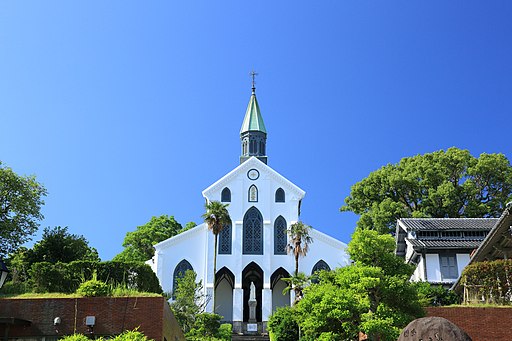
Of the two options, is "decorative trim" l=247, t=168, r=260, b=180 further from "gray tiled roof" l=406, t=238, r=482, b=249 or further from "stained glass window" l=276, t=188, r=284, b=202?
"gray tiled roof" l=406, t=238, r=482, b=249

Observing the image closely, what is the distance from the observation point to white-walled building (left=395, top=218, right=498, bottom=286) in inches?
1337

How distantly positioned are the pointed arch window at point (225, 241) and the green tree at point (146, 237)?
10.5 metres

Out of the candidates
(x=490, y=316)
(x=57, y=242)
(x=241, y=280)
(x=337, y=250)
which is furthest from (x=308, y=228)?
(x=490, y=316)

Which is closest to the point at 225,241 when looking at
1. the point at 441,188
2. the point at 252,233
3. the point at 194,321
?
the point at 252,233

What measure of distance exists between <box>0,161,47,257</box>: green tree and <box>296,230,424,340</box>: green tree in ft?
81.4

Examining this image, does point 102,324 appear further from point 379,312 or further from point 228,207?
point 228,207

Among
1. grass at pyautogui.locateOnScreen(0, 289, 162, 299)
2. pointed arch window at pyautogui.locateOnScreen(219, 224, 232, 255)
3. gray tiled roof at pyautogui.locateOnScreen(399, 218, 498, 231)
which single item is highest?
pointed arch window at pyautogui.locateOnScreen(219, 224, 232, 255)

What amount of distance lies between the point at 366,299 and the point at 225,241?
34754 millimetres

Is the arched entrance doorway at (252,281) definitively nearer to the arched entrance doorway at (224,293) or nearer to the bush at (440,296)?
the arched entrance doorway at (224,293)

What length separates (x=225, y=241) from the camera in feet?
177

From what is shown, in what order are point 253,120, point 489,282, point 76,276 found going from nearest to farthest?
point 76,276 → point 489,282 → point 253,120

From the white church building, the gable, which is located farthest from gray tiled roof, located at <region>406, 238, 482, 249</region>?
the gable

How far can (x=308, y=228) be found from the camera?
51844 millimetres

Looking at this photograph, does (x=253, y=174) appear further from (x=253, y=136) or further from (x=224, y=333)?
(x=224, y=333)
